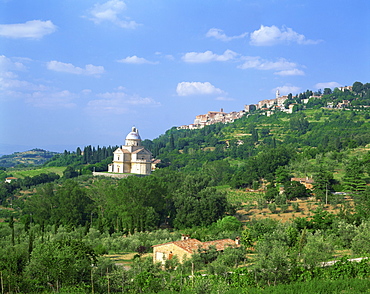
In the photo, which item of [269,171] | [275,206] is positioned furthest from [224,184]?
[275,206]

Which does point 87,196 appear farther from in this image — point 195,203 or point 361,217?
point 361,217

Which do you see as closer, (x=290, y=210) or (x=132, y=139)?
(x=290, y=210)

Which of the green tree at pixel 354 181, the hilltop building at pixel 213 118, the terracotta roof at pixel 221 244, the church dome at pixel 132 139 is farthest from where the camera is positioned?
the hilltop building at pixel 213 118

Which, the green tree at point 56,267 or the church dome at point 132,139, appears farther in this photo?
the church dome at point 132,139

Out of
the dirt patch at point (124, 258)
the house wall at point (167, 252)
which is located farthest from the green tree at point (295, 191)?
the house wall at point (167, 252)

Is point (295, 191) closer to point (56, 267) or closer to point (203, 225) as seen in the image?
point (203, 225)

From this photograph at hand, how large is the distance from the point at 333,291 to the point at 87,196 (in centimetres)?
3211

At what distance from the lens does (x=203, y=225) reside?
39406mm

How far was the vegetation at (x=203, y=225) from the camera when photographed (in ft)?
67.7

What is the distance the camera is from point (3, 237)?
33.4m

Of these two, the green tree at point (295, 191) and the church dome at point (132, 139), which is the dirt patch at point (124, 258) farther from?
the church dome at point (132, 139)

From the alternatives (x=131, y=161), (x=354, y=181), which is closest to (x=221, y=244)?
(x=354, y=181)

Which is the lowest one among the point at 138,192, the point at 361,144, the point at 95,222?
the point at 95,222

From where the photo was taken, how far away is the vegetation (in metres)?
20.6
